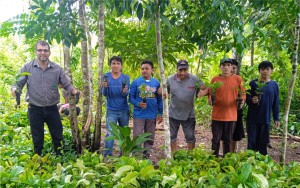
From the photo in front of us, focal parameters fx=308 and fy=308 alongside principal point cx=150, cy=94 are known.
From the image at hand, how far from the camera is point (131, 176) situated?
2.76m

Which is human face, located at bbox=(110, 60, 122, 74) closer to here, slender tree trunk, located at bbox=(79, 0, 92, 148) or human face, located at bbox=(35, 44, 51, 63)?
slender tree trunk, located at bbox=(79, 0, 92, 148)

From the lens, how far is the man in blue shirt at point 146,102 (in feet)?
15.4

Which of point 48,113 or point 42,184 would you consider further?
point 48,113

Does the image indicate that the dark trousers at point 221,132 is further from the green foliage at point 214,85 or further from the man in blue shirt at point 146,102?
the man in blue shirt at point 146,102

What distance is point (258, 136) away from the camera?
4711mm

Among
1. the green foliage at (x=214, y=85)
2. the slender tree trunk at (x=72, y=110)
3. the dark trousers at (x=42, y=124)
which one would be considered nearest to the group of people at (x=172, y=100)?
the dark trousers at (x=42, y=124)

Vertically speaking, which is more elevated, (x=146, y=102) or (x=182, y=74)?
(x=182, y=74)

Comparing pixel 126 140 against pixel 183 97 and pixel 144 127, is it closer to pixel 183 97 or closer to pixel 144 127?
pixel 144 127

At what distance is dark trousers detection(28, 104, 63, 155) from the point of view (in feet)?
14.2

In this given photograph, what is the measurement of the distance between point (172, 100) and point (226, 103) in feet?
2.70

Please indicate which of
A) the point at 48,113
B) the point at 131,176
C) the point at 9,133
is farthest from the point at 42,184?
the point at 9,133

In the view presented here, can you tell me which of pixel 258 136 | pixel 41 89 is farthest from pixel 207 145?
pixel 41 89

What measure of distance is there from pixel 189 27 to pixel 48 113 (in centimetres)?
228

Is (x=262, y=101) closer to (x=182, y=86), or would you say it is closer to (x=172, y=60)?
(x=182, y=86)
